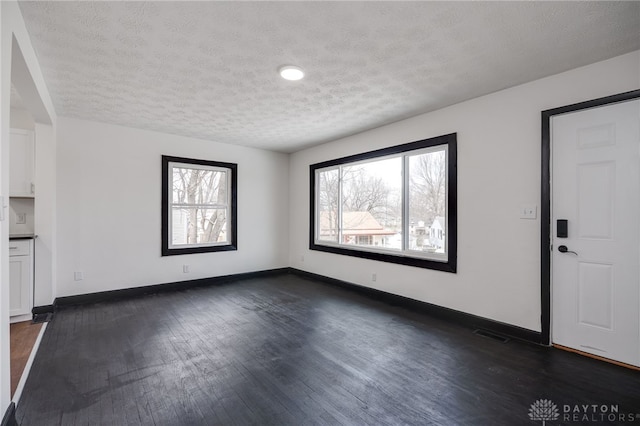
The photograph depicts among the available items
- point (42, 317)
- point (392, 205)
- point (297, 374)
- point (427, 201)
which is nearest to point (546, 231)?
point (427, 201)

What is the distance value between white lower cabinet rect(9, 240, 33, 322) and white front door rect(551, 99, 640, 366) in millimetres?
5547

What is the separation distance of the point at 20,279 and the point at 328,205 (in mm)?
4229

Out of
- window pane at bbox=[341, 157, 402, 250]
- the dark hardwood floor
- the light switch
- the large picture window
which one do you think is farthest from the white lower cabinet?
the light switch

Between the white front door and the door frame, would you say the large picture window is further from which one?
the white front door

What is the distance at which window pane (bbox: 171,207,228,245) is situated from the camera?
4.99m

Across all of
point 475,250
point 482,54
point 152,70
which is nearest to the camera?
point 482,54

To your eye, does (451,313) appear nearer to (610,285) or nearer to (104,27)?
(610,285)

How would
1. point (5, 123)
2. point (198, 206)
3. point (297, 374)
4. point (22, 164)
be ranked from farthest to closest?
point (198, 206), point (22, 164), point (297, 374), point (5, 123)

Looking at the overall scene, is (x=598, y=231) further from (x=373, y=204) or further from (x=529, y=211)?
(x=373, y=204)

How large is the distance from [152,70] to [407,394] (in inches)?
132

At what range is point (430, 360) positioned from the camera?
2.55 m

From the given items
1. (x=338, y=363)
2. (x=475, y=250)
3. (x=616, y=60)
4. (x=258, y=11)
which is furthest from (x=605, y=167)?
(x=258, y=11)

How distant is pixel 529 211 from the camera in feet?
9.70

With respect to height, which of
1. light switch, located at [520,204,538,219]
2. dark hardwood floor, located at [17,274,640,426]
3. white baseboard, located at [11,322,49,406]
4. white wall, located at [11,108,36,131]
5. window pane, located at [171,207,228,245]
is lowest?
dark hardwood floor, located at [17,274,640,426]
